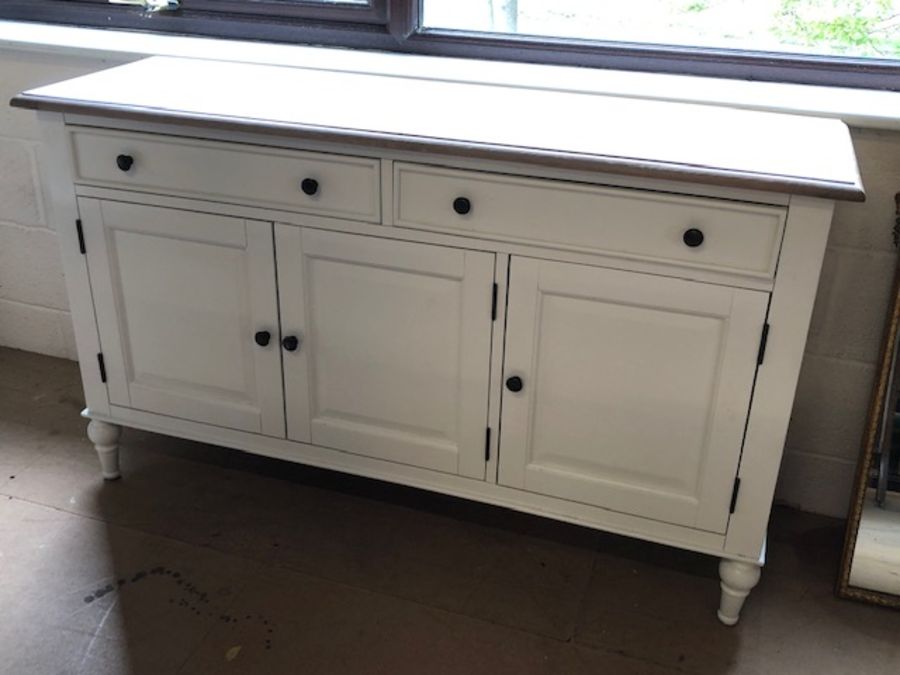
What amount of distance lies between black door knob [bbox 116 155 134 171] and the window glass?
73cm

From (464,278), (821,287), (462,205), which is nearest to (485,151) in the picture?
(462,205)

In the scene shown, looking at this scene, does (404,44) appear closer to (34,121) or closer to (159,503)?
(34,121)

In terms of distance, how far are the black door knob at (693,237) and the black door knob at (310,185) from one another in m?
0.61

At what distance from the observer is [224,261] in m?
1.70

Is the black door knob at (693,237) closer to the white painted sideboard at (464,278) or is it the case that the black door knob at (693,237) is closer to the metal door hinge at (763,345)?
the white painted sideboard at (464,278)

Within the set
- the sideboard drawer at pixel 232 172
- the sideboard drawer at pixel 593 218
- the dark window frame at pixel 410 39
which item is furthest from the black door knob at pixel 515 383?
the dark window frame at pixel 410 39

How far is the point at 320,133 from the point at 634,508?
2.76 feet

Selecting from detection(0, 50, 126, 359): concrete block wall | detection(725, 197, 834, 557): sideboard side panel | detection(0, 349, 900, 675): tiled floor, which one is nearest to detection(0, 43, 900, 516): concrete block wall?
detection(0, 50, 126, 359): concrete block wall

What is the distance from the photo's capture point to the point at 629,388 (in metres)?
1.55

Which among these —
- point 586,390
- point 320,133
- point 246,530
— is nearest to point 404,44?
point 320,133

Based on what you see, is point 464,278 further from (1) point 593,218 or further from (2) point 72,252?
(2) point 72,252

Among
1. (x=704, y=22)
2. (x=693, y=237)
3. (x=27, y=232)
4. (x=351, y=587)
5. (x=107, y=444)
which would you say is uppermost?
(x=704, y=22)

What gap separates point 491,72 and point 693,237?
0.70 metres

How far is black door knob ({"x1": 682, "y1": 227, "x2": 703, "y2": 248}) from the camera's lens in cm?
139
